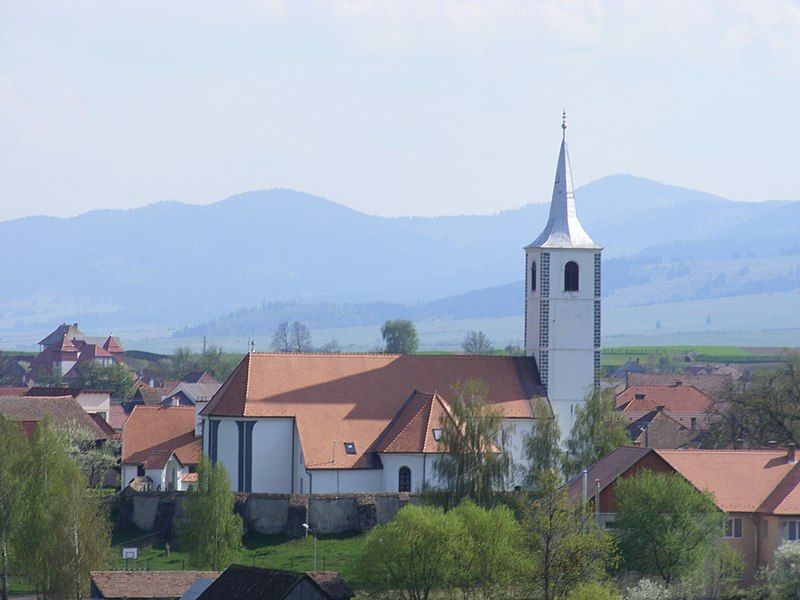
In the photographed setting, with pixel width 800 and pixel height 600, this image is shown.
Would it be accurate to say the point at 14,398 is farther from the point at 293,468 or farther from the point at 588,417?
the point at 588,417

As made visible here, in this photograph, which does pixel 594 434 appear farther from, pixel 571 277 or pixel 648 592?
pixel 648 592

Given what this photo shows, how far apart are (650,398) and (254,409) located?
165ft

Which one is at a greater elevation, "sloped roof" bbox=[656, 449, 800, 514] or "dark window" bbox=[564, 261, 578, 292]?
"dark window" bbox=[564, 261, 578, 292]

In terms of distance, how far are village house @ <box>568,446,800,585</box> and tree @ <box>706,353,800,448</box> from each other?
11.0m

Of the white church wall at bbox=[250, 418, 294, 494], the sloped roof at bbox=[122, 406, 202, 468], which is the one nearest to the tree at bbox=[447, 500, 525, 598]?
the white church wall at bbox=[250, 418, 294, 494]

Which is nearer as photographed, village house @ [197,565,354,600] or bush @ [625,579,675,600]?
village house @ [197,565,354,600]

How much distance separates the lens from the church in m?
68.8

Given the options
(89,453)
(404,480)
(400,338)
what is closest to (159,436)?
(89,453)

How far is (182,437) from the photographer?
7894 centimetres

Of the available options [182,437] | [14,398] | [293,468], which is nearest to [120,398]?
[14,398]

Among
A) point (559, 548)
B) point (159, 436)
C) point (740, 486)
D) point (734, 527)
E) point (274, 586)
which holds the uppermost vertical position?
point (159, 436)

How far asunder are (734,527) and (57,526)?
20.8 meters

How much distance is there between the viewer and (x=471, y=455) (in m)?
61.1

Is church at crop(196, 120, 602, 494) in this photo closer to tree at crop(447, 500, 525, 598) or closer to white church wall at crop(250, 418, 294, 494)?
white church wall at crop(250, 418, 294, 494)
